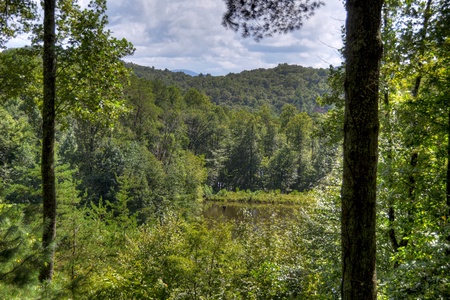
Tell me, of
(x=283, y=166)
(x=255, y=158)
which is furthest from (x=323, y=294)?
(x=255, y=158)

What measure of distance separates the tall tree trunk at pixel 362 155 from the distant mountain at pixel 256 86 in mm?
95902

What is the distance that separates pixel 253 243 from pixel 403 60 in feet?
20.1

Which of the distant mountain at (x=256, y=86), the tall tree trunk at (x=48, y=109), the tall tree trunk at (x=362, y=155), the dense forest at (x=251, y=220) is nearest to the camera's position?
the tall tree trunk at (x=362, y=155)

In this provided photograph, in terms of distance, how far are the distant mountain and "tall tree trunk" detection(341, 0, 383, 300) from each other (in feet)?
315

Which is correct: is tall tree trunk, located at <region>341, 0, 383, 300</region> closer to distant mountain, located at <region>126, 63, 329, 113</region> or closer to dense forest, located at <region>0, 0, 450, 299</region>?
dense forest, located at <region>0, 0, 450, 299</region>

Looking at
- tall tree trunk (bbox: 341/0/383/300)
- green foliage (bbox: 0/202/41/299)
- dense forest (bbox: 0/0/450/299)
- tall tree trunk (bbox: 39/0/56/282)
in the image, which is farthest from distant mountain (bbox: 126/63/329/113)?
tall tree trunk (bbox: 341/0/383/300)

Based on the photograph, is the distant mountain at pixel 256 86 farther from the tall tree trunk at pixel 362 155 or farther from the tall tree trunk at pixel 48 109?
the tall tree trunk at pixel 362 155

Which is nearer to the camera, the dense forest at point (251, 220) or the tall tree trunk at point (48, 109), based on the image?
the dense forest at point (251, 220)

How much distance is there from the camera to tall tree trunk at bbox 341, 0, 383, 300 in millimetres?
2398

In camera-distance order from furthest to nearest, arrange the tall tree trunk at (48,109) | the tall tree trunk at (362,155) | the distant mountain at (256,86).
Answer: the distant mountain at (256,86), the tall tree trunk at (48,109), the tall tree trunk at (362,155)

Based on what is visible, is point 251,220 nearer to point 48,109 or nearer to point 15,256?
point 48,109

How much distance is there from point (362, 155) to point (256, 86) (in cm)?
13491

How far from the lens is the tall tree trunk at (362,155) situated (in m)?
2.40

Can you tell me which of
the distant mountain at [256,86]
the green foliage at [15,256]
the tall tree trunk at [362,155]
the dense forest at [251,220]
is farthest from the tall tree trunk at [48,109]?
the distant mountain at [256,86]
